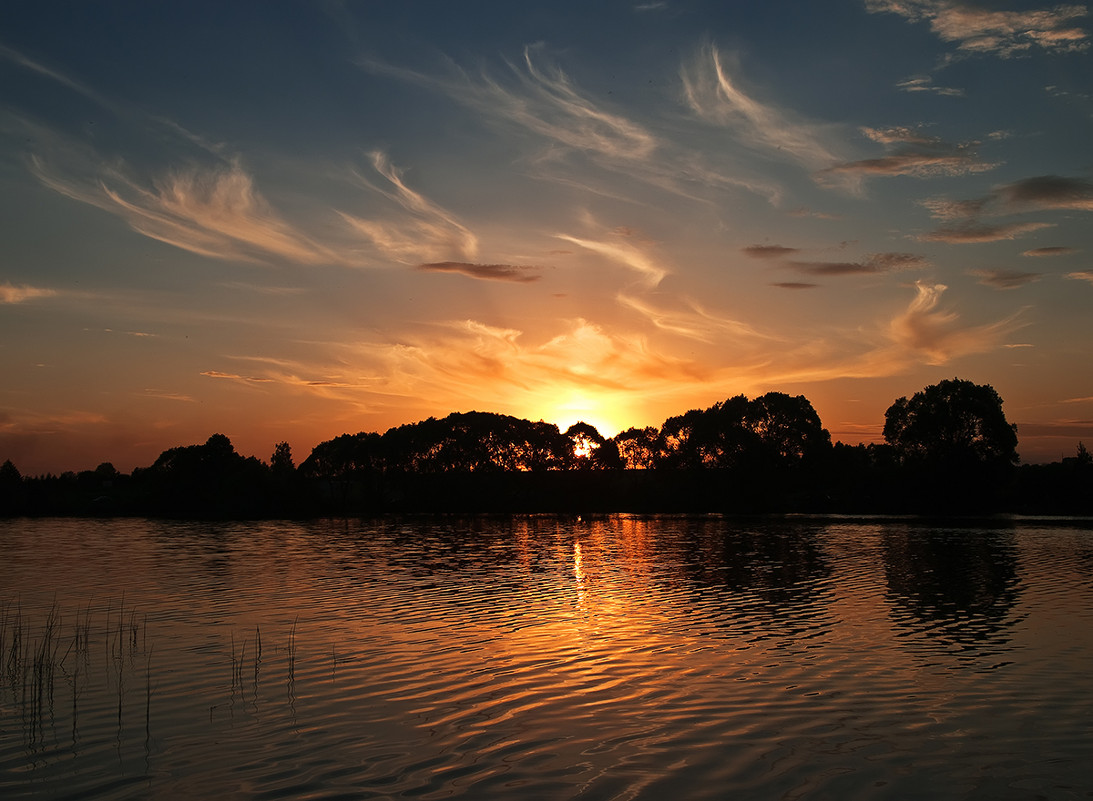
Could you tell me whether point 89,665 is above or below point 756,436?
below

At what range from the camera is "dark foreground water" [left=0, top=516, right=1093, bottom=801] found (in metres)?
12.7

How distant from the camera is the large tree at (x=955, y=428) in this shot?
11288 centimetres

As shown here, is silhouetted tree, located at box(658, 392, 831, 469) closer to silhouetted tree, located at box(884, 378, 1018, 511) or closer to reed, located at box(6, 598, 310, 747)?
silhouetted tree, located at box(884, 378, 1018, 511)

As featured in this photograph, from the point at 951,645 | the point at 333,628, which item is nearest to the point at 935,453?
the point at 951,645

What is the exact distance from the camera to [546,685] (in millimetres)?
18688

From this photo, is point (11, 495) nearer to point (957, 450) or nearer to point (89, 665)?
point (89, 665)

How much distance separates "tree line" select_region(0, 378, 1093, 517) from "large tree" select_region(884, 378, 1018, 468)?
0.60ft

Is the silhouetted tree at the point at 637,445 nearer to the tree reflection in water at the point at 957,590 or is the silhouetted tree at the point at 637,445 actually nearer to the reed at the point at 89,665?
the tree reflection in water at the point at 957,590

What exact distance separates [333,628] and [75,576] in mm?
22389

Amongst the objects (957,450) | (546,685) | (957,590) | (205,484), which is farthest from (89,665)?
(205,484)

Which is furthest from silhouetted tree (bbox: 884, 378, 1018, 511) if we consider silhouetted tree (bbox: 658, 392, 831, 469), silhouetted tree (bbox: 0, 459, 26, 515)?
silhouetted tree (bbox: 0, 459, 26, 515)

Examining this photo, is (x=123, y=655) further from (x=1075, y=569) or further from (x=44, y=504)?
(x=44, y=504)

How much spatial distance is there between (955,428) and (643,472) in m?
51.9

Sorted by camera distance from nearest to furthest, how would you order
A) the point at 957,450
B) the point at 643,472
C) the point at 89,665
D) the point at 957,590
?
the point at 89,665 < the point at 957,590 < the point at 957,450 < the point at 643,472
